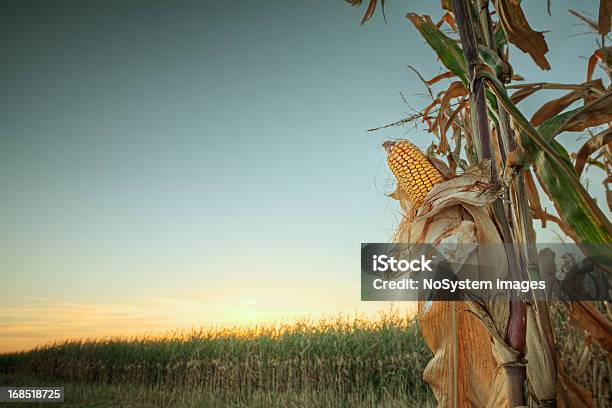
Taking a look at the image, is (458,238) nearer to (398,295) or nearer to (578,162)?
(398,295)

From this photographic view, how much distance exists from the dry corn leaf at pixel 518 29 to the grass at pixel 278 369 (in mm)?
2955

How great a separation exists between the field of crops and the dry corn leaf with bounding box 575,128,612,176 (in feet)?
6.56

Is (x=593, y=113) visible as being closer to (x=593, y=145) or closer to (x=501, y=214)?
(x=593, y=145)

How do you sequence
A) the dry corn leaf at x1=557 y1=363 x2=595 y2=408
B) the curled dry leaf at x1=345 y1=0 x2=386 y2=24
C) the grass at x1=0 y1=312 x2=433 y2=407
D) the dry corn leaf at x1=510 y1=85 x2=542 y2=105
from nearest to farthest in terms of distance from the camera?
the dry corn leaf at x1=557 y1=363 x2=595 y2=408
the dry corn leaf at x1=510 y1=85 x2=542 y2=105
the curled dry leaf at x1=345 y1=0 x2=386 y2=24
the grass at x1=0 y1=312 x2=433 y2=407

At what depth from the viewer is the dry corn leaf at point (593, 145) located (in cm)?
119

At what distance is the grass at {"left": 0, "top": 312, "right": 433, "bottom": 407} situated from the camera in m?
4.48

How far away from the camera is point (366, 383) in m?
4.95

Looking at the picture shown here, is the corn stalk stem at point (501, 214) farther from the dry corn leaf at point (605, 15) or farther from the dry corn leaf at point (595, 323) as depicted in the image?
the dry corn leaf at point (605, 15)

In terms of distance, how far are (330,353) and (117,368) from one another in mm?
5082

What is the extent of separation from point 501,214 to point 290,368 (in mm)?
4889

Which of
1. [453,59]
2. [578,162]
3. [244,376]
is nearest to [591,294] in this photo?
[578,162]

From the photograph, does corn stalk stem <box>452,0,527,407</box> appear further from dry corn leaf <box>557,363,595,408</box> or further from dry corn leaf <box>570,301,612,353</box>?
dry corn leaf <box>570,301,612,353</box>

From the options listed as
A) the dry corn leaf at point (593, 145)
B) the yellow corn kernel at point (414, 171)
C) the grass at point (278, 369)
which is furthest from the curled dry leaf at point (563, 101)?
the grass at point (278, 369)

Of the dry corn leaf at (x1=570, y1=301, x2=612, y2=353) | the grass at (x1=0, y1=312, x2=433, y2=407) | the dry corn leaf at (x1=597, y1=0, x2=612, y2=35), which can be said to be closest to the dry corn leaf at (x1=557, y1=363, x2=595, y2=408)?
the dry corn leaf at (x1=570, y1=301, x2=612, y2=353)
